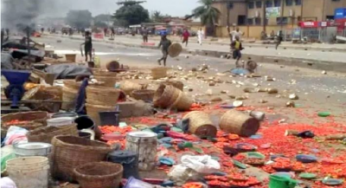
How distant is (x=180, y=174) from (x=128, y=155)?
0.67 metres

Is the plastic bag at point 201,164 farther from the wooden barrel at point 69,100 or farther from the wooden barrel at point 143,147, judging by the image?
the wooden barrel at point 69,100

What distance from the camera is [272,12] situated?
64.1 m

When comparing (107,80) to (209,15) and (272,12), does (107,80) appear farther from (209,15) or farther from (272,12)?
(209,15)

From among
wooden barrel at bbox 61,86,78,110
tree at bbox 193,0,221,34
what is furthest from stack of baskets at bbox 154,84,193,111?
tree at bbox 193,0,221,34

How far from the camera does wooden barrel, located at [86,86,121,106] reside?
9398 mm

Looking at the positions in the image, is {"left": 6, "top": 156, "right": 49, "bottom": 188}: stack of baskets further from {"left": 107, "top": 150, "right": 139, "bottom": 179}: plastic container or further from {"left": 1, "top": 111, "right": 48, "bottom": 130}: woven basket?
{"left": 1, "top": 111, "right": 48, "bottom": 130}: woven basket

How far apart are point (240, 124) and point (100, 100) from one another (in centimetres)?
266

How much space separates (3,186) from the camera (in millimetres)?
4684

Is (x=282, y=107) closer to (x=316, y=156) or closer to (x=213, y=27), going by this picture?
(x=316, y=156)

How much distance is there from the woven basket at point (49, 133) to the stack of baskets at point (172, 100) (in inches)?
187

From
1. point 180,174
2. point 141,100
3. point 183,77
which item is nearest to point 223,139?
point 180,174

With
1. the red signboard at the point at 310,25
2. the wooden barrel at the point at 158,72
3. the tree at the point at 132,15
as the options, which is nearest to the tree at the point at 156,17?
the tree at the point at 132,15

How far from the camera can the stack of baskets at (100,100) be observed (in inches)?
368

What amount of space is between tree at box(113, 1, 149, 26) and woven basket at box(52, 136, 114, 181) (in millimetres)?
77393
